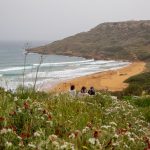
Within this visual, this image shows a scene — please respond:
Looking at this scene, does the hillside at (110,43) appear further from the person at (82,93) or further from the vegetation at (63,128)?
the vegetation at (63,128)

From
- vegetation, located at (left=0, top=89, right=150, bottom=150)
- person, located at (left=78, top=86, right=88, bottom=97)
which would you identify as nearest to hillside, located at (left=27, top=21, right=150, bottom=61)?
person, located at (left=78, top=86, right=88, bottom=97)

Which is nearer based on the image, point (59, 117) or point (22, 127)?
point (22, 127)

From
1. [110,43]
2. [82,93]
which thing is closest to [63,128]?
[82,93]

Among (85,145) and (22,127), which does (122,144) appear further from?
(22,127)

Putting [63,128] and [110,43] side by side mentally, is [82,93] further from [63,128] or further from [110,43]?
[110,43]

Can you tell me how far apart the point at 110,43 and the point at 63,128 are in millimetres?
128888

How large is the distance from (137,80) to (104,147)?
4540 cm

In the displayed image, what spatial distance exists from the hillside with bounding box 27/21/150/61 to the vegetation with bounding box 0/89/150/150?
84.2m

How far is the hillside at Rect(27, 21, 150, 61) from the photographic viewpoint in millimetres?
110125

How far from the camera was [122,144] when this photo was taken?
5.56 m

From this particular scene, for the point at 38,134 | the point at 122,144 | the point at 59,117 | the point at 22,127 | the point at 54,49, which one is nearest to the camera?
the point at 38,134

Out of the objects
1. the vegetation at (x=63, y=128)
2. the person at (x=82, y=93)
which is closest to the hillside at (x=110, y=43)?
the person at (x=82, y=93)

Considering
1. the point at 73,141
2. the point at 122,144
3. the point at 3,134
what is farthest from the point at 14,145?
the point at 122,144

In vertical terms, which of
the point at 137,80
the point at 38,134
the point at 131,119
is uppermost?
the point at 38,134
